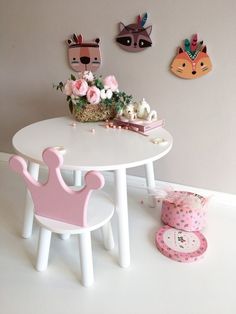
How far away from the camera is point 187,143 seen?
1985mm

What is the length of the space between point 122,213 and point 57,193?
34 cm

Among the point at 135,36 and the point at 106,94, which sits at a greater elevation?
the point at 135,36

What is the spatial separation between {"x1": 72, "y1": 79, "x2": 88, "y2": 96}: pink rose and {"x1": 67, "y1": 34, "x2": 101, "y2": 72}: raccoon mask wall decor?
1.48 feet

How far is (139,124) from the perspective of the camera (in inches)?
63.7

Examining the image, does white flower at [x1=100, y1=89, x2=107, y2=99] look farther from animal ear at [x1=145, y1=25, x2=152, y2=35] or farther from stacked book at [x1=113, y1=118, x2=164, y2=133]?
animal ear at [x1=145, y1=25, x2=152, y2=35]

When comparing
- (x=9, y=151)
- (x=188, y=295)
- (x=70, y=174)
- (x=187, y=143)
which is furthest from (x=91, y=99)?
(x=9, y=151)

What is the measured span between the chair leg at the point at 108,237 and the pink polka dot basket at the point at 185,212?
1.18 ft

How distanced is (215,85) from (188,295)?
1.14m

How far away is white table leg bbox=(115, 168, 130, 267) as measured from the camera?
135 cm

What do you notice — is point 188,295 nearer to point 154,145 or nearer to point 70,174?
point 154,145

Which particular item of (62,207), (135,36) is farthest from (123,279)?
(135,36)

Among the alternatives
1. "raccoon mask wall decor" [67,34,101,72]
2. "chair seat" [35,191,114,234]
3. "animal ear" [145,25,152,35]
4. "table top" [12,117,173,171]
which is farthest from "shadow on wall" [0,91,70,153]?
"chair seat" [35,191,114,234]

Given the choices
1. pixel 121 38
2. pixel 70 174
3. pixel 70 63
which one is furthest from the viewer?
pixel 70 174

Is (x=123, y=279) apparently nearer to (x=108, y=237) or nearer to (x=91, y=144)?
(x=108, y=237)
